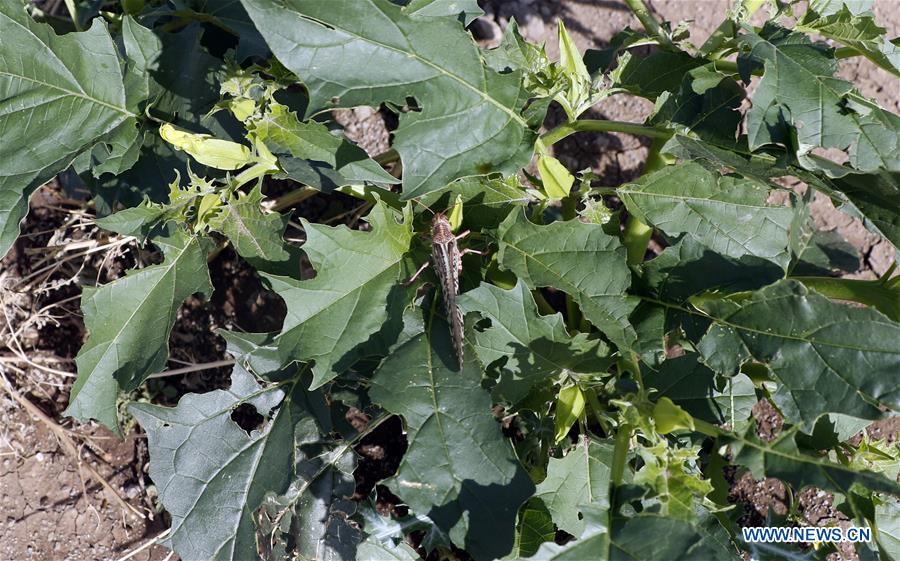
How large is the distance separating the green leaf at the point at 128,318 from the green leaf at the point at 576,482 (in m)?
1.07

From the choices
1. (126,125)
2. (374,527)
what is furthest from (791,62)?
(126,125)

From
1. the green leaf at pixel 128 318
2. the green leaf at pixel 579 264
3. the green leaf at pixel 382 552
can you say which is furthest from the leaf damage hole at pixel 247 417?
the green leaf at pixel 579 264

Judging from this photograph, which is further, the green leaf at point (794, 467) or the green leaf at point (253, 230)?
the green leaf at point (253, 230)

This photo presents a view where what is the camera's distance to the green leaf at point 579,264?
192cm

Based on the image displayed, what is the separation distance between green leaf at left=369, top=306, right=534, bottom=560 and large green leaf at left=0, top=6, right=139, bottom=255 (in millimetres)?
1068

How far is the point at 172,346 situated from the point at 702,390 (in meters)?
1.97

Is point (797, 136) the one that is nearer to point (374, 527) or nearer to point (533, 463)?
point (533, 463)

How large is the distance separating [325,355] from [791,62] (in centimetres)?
139

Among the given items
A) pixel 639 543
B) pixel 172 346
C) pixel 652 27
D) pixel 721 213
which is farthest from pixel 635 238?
pixel 172 346

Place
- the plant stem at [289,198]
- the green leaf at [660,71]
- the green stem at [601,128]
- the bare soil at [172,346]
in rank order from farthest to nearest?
the bare soil at [172,346] → the plant stem at [289,198] → the green leaf at [660,71] → the green stem at [601,128]

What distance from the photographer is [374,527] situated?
215cm

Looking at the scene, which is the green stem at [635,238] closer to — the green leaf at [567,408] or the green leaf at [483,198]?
the green leaf at [483,198]

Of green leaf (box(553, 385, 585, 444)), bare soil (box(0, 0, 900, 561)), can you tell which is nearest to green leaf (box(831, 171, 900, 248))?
green leaf (box(553, 385, 585, 444))

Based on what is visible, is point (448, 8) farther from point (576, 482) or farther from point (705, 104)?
point (576, 482)
